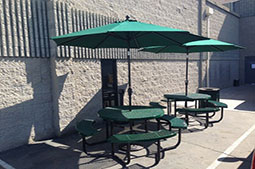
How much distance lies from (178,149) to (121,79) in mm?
3877

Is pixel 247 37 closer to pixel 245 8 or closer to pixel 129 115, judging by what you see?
pixel 245 8

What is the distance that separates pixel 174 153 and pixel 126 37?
303 cm

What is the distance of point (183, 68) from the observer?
12.0 metres

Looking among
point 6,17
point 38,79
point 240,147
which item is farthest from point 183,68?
point 6,17

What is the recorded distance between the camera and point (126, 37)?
209 inches

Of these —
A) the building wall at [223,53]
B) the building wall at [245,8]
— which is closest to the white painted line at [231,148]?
the building wall at [223,53]

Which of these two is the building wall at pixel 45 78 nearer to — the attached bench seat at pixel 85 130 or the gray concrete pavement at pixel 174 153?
the gray concrete pavement at pixel 174 153

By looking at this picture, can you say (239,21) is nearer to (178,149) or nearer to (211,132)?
(211,132)

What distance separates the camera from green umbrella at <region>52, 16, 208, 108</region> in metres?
3.92

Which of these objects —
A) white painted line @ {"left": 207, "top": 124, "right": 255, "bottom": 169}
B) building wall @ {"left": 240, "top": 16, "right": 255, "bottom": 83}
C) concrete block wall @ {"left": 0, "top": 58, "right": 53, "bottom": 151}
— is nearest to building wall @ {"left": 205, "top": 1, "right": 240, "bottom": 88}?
building wall @ {"left": 240, "top": 16, "right": 255, "bottom": 83}

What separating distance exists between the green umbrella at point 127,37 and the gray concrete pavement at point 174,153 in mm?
1620

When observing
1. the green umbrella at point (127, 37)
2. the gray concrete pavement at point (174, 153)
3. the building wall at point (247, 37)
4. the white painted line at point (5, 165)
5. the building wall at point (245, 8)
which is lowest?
the white painted line at point (5, 165)

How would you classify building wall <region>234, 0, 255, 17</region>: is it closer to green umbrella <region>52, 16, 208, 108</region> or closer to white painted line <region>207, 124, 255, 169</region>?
white painted line <region>207, 124, 255, 169</region>

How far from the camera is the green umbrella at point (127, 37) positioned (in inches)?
154
